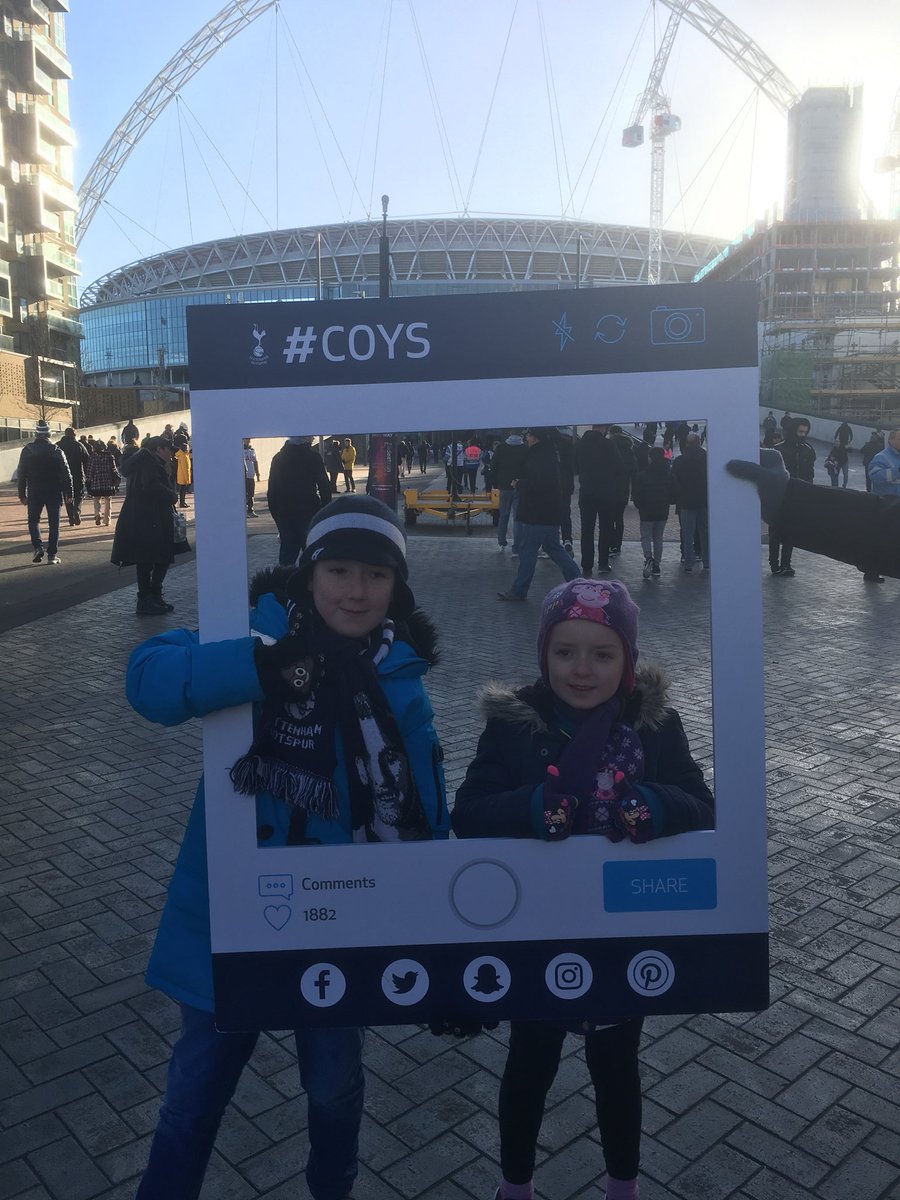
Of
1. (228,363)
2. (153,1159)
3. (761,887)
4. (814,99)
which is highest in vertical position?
(814,99)

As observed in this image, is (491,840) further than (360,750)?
No

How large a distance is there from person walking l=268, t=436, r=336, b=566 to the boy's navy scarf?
153 mm

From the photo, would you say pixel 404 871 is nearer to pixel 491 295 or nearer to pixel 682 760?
pixel 682 760

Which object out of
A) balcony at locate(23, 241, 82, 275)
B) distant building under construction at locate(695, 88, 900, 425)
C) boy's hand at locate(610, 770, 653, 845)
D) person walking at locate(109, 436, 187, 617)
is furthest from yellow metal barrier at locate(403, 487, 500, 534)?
distant building under construction at locate(695, 88, 900, 425)

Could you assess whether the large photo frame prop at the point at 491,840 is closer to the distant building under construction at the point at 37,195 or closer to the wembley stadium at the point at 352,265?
the distant building under construction at the point at 37,195

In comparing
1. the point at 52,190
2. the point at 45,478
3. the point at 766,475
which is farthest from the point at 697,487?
the point at 52,190

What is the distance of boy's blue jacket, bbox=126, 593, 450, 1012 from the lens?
1605 millimetres

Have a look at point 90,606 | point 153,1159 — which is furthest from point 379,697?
point 90,606

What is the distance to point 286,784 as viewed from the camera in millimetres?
1655

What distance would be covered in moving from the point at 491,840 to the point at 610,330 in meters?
0.81

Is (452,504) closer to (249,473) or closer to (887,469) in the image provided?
(249,473)

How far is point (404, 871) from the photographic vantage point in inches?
64.4

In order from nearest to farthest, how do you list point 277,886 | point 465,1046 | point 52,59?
point 277,886, point 465,1046, point 52,59

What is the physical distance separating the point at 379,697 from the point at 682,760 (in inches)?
22.1
